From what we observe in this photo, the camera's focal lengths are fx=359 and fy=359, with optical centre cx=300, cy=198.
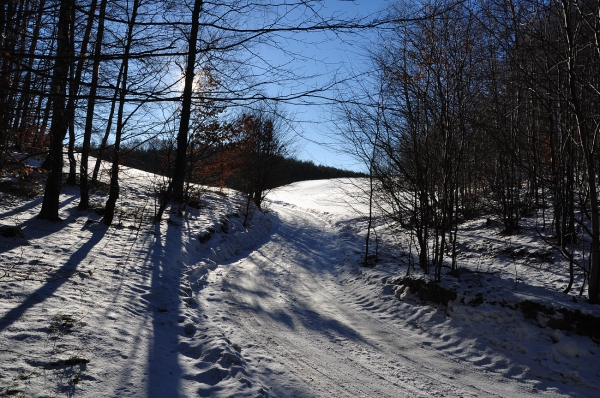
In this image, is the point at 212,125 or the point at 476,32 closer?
the point at 476,32

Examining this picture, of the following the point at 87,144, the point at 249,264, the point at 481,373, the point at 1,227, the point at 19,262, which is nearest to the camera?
the point at 481,373

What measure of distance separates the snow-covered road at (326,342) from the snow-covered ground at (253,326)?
0.09 feet

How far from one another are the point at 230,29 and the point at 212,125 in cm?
1008

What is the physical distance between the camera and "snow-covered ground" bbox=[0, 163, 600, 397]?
3828mm

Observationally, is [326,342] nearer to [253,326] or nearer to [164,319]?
[253,326]

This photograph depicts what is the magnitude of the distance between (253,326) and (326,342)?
1180 mm

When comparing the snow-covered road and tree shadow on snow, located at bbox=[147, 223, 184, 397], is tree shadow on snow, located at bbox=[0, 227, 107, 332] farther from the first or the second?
the snow-covered road

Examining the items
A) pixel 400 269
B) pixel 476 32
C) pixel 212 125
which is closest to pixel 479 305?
pixel 400 269

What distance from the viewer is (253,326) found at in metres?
5.69

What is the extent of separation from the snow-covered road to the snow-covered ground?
27 mm

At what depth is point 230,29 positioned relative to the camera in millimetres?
3018

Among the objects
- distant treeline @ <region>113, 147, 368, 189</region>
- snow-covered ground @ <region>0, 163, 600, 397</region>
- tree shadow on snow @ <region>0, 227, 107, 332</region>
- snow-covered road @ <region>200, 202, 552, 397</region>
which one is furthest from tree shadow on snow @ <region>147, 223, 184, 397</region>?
distant treeline @ <region>113, 147, 368, 189</region>

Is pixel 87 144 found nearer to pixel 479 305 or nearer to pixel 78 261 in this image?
pixel 78 261

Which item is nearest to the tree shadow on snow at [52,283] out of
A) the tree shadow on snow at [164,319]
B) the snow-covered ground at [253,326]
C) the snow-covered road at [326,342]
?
the snow-covered ground at [253,326]
